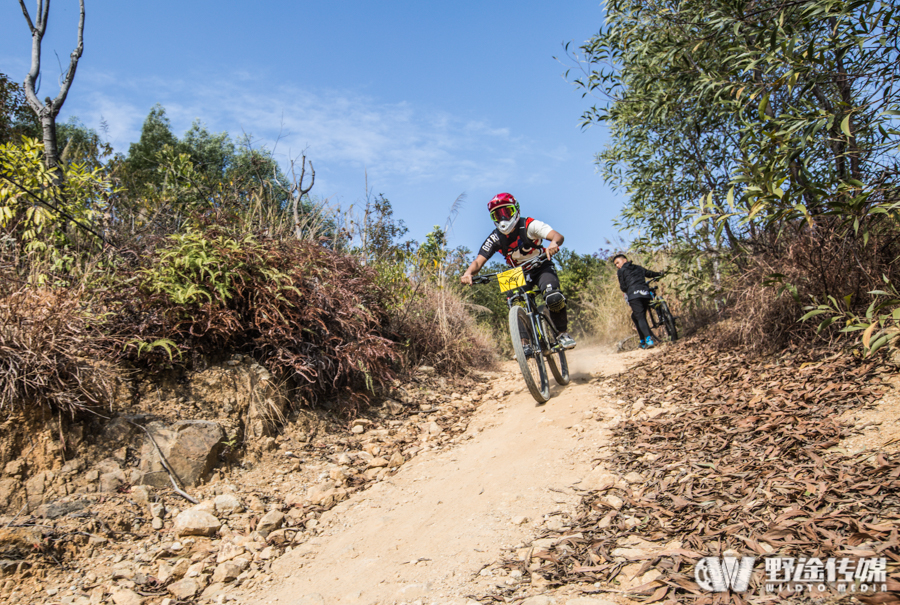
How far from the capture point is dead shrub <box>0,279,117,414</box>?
3010 mm

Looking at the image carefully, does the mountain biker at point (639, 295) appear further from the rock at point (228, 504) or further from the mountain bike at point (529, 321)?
the rock at point (228, 504)

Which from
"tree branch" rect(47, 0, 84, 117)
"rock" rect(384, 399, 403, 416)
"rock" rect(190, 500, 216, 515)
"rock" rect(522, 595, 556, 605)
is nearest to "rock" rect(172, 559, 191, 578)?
"rock" rect(190, 500, 216, 515)

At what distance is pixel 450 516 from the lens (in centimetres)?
296

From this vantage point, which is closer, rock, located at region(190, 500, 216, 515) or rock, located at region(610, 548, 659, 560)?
rock, located at region(610, 548, 659, 560)

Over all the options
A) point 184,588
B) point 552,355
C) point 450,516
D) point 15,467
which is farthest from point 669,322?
point 15,467

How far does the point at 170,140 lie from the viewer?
2367 centimetres

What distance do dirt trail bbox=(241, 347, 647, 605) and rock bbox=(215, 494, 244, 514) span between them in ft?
1.92

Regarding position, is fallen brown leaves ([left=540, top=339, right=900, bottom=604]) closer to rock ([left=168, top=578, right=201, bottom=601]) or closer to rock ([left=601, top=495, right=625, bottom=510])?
rock ([left=601, top=495, right=625, bottom=510])

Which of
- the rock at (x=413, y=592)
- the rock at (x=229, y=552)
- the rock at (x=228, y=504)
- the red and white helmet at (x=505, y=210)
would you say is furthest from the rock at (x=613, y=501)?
the red and white helmet at (x=505, y=210)

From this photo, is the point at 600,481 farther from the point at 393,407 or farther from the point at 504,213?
the point at 504,213

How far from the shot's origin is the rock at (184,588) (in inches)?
98.9

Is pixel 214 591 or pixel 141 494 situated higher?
pixel 141 494

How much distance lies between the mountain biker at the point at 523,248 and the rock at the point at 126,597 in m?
3.68

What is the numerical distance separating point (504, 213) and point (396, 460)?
9.43 ft
